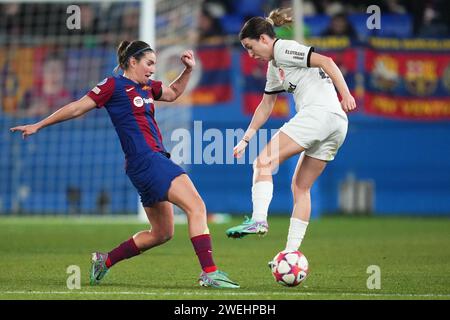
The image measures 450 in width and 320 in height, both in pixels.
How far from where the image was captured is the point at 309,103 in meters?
7.45

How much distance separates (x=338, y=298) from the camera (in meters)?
6.34

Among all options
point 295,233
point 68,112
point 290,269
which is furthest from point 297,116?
point 68,112

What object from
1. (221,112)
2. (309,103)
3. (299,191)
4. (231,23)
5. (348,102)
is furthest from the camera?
(231,23)

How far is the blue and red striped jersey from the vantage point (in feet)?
23.5

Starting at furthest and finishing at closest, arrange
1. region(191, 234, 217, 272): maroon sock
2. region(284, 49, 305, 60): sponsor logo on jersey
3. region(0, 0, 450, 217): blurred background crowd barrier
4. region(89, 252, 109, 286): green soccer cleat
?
region(0, 0, 450, 217): blurred background crowd barrier, region(89, 252, 109, 286): green soccer cleat, region(284, 49, 305, 60): sponsor logo on jersey, region(191, 234, 217, 272): maroon sock

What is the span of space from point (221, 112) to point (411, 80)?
12.9 feet

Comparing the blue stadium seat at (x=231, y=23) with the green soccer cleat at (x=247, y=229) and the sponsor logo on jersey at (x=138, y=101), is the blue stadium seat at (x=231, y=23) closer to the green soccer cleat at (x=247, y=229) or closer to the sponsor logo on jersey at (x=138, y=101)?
the sponsor logo on jersey at (x=138, y=101)

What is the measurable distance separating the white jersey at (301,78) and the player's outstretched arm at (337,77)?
2.9 inches

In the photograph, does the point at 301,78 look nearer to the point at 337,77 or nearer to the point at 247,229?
the point at 337,77

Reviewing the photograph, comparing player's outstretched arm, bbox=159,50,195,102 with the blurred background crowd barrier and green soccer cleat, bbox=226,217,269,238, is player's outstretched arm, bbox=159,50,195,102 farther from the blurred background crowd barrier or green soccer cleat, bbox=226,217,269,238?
the blurred background crowd barrier

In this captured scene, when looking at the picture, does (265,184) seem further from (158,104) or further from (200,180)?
(200,180)

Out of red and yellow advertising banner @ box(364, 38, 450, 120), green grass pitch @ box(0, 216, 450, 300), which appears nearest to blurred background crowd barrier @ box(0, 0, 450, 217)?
red and yellow advertising banner @ box(364, 38, 450, 120)

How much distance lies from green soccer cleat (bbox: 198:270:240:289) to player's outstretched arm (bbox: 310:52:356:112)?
150 centimetres

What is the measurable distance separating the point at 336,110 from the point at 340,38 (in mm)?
12385
